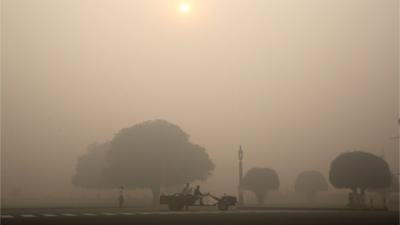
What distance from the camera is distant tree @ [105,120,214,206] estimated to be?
262ft

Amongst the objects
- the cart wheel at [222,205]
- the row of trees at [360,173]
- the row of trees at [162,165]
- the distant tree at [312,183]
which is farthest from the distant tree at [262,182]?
the cart wheel at [222,205]

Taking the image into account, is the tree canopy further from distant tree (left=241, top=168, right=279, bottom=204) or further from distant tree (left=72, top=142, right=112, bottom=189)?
distant tree (left=72, top=142, right=112, bottom=189)

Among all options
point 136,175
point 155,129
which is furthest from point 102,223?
point 155,129

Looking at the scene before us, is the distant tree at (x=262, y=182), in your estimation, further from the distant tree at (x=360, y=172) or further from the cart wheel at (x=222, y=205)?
the cart wheel at (x=222, y=205)

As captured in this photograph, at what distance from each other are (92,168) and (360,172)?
1966 inches

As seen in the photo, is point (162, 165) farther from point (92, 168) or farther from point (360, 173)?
point (360, 173)

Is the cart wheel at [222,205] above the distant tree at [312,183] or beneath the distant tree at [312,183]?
beneath

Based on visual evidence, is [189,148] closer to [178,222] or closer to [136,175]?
[136,175]

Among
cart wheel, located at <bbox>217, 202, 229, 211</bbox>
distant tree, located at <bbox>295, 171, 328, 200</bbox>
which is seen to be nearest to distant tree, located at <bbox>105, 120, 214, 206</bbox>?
cart wheel, located at <bbox>217, 202, 229, 211</bbox>

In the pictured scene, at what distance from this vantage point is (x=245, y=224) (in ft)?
91.0

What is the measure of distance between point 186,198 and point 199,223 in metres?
14.4

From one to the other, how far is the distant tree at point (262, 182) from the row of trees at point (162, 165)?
62.9 feet

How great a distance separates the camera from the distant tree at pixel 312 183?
136 metres

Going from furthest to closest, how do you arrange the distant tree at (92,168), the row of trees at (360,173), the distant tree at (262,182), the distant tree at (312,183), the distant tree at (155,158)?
the distant tree at (312,183), the distant tree at (262,182), the distant tree at (92,168), the row of trees at (360,173), the distant tree at (155,158)
